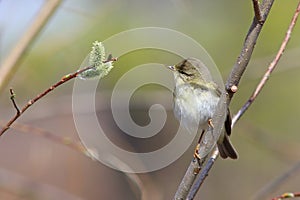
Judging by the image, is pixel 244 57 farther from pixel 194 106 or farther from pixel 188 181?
pixel 194 106

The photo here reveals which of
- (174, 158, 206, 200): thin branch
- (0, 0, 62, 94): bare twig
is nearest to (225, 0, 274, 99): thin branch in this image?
(174, 158, 206, 200): thin branch

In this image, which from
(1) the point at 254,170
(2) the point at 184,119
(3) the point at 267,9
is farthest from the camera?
(1) the point at 254,170

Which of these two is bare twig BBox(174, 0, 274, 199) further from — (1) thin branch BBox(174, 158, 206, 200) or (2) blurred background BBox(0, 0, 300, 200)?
(2) blurred background BBox(0, 0, 300, 200)

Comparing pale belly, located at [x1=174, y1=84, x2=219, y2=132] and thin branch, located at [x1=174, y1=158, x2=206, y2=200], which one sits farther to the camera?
pale belly, located at [x1=174, y1=84, x2=219, y2=132]

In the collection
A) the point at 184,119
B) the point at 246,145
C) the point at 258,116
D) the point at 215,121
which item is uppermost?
the point at 258,116

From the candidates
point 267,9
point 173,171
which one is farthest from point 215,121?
point 173,171

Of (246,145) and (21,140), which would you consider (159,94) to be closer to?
(21,140)
